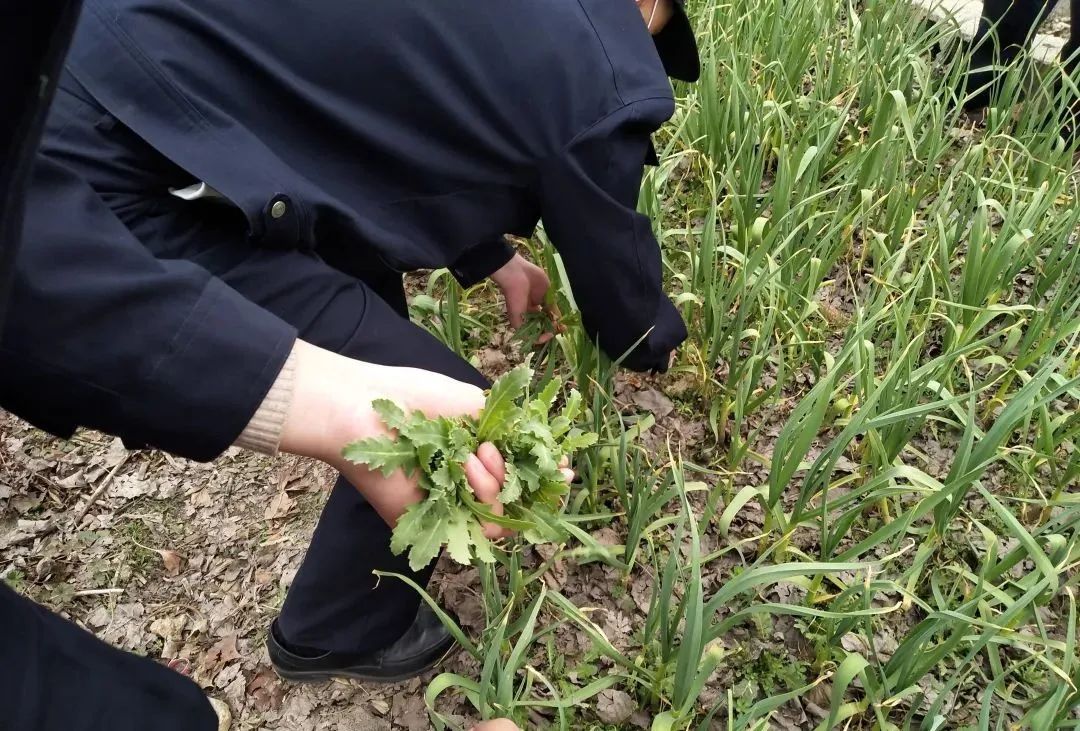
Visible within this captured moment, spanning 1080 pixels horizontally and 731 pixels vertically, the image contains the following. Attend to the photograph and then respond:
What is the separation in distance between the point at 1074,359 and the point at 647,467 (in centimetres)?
86

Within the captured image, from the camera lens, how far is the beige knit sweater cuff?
825 mm

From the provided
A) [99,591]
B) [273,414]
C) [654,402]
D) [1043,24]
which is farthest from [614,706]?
[1043,24]

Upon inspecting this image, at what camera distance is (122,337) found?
77 cm

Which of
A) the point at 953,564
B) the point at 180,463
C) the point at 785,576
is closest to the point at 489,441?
the point at 785,576

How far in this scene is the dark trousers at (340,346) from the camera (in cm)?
103

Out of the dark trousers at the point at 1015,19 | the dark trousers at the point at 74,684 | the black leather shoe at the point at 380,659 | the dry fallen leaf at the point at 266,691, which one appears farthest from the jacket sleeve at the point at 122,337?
the dark trousers at the point at 1015,19

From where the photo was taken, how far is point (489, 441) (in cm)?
92

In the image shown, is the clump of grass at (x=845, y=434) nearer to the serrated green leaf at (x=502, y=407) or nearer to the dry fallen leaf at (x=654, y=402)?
the dry fallen leaf at (x=654, y=402)

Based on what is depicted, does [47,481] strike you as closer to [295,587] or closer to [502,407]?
[295,587]

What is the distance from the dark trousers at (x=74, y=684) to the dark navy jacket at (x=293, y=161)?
23cm

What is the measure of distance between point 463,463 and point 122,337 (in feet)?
1.31

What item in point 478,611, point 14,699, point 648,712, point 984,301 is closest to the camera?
point 14,699

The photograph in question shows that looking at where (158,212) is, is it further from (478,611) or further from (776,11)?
(776,11)

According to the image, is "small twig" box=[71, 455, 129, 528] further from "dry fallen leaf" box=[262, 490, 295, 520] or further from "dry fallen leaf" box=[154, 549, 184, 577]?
"dry fallen leaf" box=[262, 490, 295, 520]
